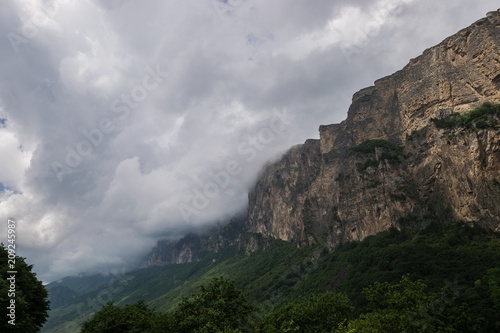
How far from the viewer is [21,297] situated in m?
37.5

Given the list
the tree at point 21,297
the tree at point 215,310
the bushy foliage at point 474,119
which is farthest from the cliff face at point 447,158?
the tree at point 21,297

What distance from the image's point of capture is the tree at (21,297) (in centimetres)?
3447

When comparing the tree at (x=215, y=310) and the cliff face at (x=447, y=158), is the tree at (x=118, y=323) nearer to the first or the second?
the tree at (x=215, y=310)

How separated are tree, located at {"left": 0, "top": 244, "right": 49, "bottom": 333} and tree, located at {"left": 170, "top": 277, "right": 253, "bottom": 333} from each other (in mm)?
15549

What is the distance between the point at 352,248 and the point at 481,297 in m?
114

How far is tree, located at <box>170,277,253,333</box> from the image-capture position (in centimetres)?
3891

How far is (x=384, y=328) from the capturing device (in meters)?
43.1

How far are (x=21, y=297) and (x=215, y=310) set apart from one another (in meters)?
20.4

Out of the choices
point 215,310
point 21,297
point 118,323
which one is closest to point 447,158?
point 215,310

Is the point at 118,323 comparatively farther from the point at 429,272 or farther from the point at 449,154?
the point at 449,154

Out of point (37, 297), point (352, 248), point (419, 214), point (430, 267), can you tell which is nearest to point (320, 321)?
point (37, 297)

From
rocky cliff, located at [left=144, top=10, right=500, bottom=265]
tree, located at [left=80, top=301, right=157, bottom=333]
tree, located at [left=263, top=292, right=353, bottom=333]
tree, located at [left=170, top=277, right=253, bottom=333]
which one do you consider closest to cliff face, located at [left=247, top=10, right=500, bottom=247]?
rocky cliff, located at [left=144, top=10, right=500, bottom=265]

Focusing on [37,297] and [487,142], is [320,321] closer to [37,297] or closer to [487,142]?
[37,297]

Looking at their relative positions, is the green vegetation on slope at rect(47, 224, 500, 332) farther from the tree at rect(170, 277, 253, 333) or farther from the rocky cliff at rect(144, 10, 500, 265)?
the rocky cliff at rect(144, 10, 500, 265)
